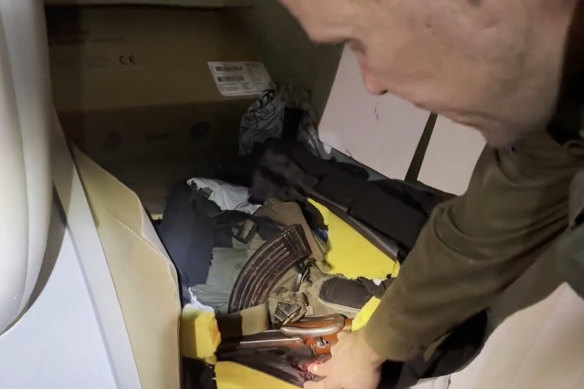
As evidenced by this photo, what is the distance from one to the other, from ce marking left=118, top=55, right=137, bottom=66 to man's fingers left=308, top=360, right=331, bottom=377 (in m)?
0.56

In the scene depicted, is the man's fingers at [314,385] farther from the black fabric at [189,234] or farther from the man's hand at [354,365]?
the black fabric at [189,234]

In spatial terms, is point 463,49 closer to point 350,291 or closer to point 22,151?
point 22,151

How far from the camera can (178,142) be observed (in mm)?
1141

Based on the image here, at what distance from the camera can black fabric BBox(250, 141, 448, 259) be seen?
1027 millimetres

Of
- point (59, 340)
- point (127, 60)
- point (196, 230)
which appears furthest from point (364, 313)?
point (127, 60)

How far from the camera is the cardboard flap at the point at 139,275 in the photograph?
75 centimetres

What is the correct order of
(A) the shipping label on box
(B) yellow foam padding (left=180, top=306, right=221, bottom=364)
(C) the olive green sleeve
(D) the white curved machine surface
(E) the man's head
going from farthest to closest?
(A) the shipping label on box
(B) yellow foam padding (left=180, top=306, right=221, bottom=364)
(D) the white curved machine surface
(C) the olive green sleeve
(E) the man's head

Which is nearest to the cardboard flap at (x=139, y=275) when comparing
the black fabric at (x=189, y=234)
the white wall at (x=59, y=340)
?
the white wall at (x=59, y=340)

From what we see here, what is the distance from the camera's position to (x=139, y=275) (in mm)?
789

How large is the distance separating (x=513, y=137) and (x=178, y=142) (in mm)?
844

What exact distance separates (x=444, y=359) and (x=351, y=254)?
272 millimetres

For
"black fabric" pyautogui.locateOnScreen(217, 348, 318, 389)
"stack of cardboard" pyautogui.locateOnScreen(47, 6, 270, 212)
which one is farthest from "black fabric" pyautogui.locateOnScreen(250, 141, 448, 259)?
"black fabric" pyautogui.locateOnScreen(217, 348, 318, 389)

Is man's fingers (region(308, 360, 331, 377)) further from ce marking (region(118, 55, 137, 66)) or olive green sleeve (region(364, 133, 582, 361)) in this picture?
ce marking (region(118, 55, 137, 66))

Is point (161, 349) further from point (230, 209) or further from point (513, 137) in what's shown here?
point (513, 137)
